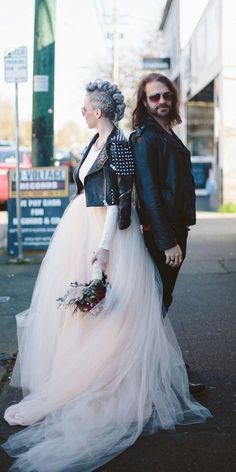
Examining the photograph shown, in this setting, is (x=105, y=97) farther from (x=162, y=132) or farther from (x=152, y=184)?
(x=152, y=184)

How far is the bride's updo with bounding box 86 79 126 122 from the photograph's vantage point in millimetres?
3828

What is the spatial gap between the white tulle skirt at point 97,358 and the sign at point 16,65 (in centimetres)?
540

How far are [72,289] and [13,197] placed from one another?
641cm

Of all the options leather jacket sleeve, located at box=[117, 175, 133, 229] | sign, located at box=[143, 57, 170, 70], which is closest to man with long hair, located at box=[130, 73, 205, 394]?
leather jacket sleeve, located at box=[117, 175, 133, 229]

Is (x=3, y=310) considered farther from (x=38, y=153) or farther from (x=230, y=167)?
(x=230, y=167)

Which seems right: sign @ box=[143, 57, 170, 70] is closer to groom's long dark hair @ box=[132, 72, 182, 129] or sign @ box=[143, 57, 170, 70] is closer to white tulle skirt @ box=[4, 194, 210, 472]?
groom's long dark hair @ box=[132, 72, 182, 129]

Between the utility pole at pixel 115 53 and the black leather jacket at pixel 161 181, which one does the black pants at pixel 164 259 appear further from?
the utility pole at pixel 115 53

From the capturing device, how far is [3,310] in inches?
261

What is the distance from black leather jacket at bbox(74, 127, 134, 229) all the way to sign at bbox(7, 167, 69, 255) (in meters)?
6.22

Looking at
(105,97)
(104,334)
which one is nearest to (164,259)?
(104,334)

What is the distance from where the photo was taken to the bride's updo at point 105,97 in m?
3.83

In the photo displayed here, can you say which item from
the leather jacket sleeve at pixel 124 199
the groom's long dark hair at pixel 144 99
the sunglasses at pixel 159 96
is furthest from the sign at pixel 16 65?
the leather jacket sleeve at pixel 124 199

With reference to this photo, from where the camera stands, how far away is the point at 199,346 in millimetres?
5203

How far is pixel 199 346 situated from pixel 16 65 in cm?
529
